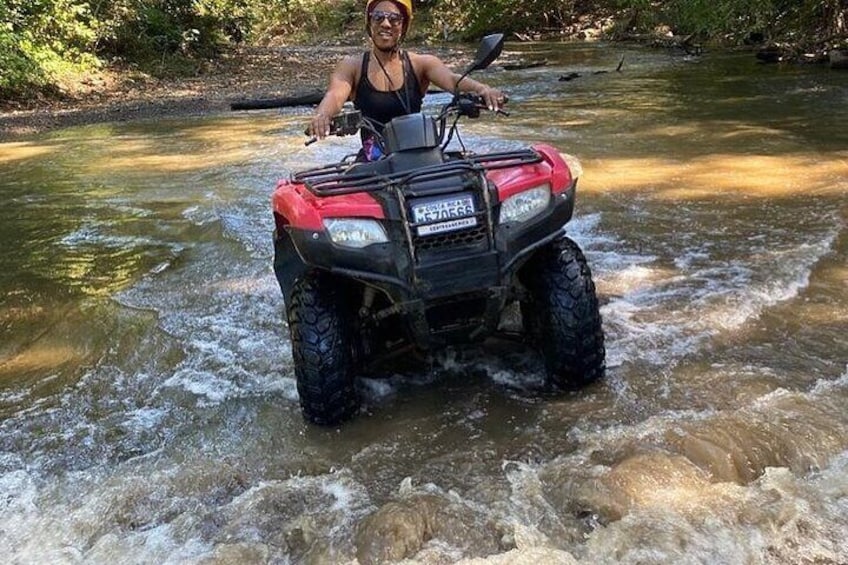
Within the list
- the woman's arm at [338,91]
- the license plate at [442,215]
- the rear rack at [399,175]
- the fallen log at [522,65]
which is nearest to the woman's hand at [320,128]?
the woman's arm at [338,91]

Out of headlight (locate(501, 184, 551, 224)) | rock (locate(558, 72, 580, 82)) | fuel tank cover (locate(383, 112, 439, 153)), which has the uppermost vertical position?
fuel tank cover (locate(383, 112, 439, 153))

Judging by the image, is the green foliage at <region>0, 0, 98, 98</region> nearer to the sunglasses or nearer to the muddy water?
the muddy water

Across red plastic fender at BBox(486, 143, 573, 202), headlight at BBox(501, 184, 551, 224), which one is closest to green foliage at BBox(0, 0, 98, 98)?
red plastic fender at BBox(486, 143, 573, 202)

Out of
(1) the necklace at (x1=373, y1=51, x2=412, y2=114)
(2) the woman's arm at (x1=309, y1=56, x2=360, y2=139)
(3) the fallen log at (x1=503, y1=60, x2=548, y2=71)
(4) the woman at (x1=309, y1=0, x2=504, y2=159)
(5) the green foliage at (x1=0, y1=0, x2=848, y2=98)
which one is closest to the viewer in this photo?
(2) the woman's arm at (x1=309, y1=56, x2=360, y2=139)

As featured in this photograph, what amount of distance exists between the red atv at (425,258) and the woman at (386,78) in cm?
54

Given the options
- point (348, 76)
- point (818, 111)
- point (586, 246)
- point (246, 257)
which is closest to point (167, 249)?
point (246, 257)

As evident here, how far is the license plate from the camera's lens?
279 cm

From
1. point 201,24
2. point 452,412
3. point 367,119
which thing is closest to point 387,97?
point 367,119

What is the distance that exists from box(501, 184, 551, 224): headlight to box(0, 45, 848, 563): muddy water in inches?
31.3

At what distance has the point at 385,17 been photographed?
3725 mm

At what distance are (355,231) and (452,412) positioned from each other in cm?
90

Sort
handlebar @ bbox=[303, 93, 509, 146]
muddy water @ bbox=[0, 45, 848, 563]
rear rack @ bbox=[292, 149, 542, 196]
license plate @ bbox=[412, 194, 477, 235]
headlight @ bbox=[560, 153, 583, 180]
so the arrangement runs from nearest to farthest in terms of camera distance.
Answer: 1. muddy water @ bbox=[0, 45, 848, 563]
2. license plate @ bbox=[412, 194, 477, 235]
3. rear rack @ bbox=[292, 149, 542, 196]
4. handlebar @ bbox=[303, 93, 509, 146]
5. headlight @ bbox=[560, 153, 583, 180]

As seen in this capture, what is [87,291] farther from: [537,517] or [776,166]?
[776,166]

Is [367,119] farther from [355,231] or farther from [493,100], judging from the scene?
[355,231]
